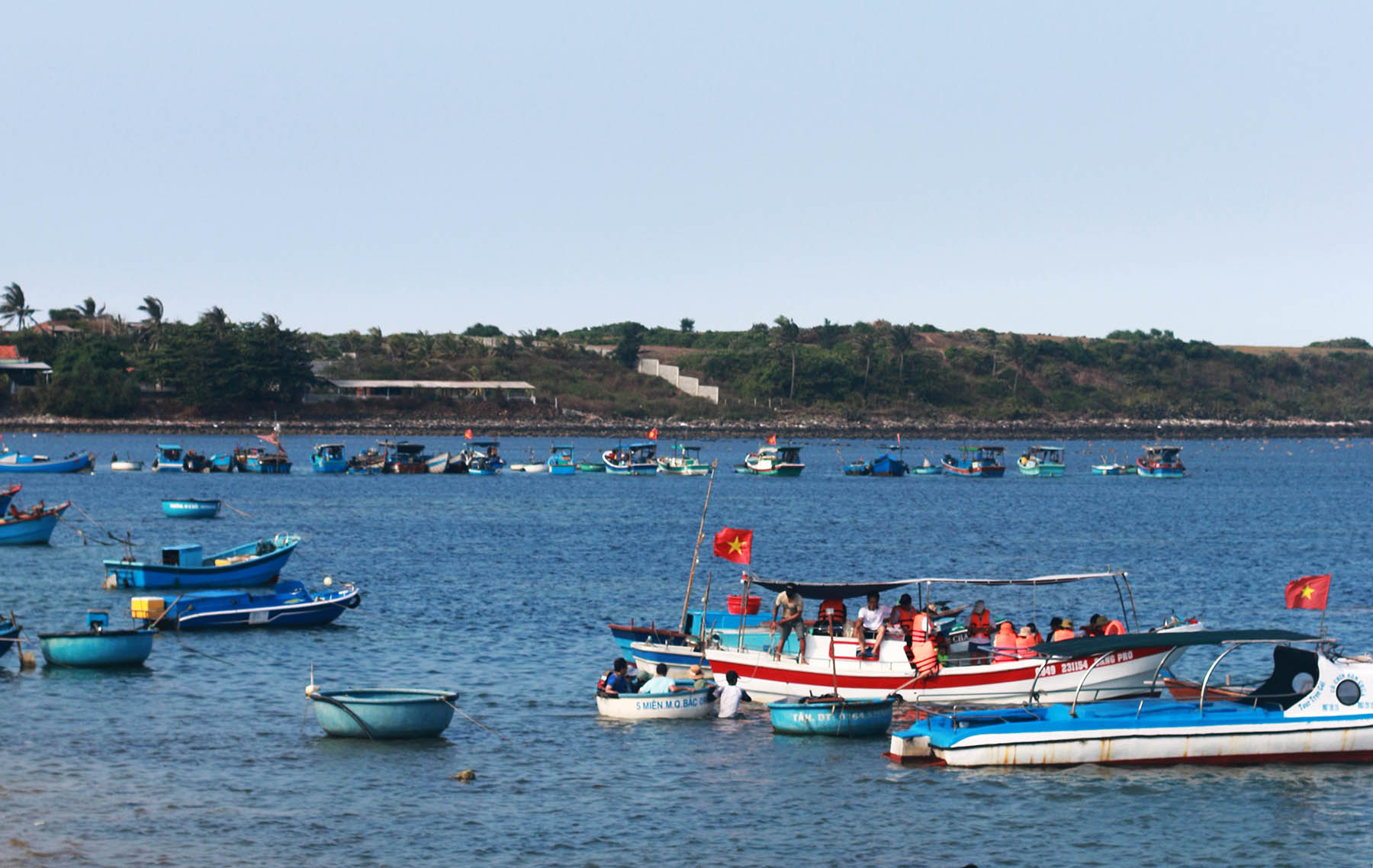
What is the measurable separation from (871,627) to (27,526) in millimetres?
48977

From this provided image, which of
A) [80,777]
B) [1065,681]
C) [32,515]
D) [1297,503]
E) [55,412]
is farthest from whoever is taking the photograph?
[55,412]

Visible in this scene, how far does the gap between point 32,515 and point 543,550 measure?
23543 millimetres

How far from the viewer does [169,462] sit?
12938cm

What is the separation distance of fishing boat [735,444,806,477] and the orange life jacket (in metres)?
104

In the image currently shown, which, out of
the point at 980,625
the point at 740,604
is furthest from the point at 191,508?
the point at 980,625

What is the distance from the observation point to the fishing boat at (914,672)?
3127cm

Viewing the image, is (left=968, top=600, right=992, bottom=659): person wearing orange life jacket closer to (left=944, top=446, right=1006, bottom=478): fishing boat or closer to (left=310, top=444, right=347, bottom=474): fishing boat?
(left=310, top=444, right=347, bottom=474): fishing boat

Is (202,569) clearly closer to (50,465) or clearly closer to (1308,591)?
(1308,591)

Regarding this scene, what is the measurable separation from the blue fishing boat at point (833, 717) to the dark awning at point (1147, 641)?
12.1 ft

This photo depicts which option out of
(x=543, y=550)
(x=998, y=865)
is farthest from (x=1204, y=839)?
(x=543, y=550)

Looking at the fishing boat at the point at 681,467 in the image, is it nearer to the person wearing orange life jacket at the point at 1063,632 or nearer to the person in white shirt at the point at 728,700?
the person in white shirt at the point at 728,700

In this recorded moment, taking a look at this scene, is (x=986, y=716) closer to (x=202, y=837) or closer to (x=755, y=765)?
(x=755, y=765)

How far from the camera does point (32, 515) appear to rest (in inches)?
2655

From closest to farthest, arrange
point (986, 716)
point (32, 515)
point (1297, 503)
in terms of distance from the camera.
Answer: point (986, 716) → point (32, 515) → point (1297, 503)
